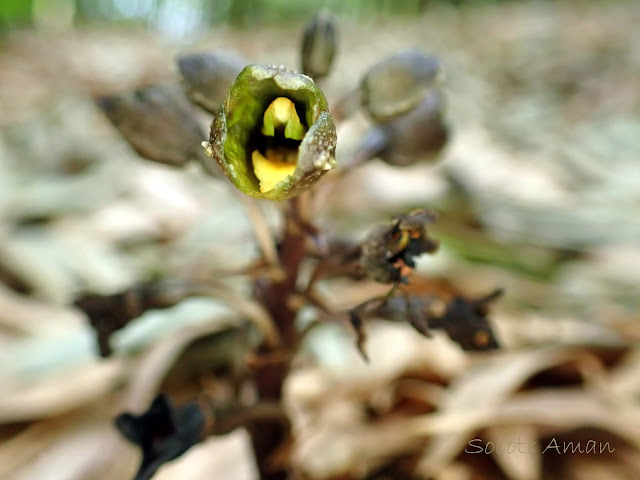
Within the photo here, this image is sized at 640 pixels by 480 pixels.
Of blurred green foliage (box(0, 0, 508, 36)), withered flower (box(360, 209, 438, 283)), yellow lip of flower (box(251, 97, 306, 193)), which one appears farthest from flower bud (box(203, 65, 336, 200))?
blurred green foliage (box(0, 0, 508, 36))

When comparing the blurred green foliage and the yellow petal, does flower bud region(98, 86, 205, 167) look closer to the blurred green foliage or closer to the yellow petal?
the yellow petal

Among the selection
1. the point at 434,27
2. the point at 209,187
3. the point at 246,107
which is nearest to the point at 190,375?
the point at 246,107

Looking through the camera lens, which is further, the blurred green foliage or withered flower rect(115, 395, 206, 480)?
the blurred green foliage

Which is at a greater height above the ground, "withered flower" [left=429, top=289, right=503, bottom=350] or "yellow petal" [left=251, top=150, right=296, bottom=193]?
"yellow petal" [left=251, top=150, right=296, bottom=193]

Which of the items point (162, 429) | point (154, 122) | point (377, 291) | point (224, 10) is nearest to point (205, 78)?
point (154, 122)

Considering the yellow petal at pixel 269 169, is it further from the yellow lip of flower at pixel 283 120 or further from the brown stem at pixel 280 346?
the brown stem at pixel 280 346

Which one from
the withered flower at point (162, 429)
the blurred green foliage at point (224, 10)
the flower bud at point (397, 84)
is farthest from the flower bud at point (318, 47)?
the blurred green foliage at point (224, 10)
